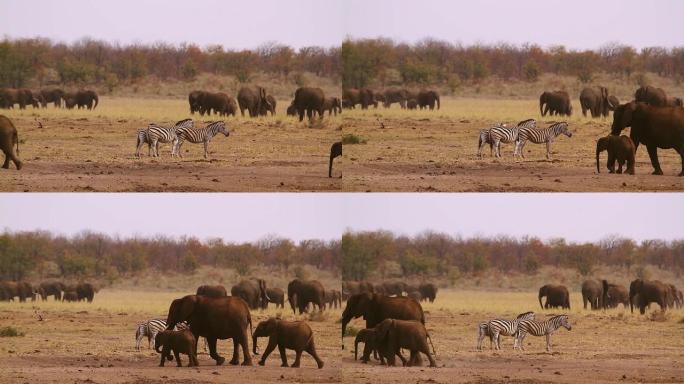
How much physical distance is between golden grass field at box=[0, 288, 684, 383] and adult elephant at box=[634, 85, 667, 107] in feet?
11.4

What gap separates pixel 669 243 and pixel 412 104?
6.67 m

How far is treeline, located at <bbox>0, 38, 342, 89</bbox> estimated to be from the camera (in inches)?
1148

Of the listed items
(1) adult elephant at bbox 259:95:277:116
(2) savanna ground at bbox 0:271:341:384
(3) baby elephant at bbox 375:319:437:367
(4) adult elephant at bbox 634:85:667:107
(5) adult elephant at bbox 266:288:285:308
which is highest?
(4) adult elephant at bbox 634:85:667:107

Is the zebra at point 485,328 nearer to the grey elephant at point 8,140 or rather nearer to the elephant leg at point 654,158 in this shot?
the elephant leg at point 654,158

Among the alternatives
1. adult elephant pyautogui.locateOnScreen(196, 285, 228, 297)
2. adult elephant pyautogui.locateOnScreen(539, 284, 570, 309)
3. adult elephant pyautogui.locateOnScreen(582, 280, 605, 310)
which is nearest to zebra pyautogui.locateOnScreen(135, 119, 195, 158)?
adult elephant pyautogui.locateOnScreen(196, 285, 228, 297)

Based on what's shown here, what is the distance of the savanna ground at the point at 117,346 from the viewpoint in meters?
24.1

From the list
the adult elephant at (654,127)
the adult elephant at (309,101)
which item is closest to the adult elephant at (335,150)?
the adult elephant at (309,101)

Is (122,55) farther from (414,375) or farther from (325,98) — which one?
(414,375)

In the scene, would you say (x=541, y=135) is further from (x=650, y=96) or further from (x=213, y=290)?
(x=213, y=290)

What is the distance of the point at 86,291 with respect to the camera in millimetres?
33312

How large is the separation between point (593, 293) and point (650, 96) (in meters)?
4.84

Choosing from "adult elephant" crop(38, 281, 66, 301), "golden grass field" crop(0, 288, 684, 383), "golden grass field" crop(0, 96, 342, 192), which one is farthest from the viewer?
"adult elephant" crop(38, 281, 66, 301)

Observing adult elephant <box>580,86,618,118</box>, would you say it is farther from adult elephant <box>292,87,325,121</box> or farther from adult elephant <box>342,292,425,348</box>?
adult elephant <box>342,292,425,348</box>

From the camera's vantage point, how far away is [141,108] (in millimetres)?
29109
